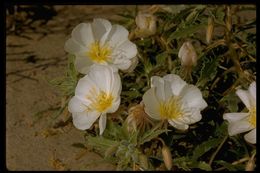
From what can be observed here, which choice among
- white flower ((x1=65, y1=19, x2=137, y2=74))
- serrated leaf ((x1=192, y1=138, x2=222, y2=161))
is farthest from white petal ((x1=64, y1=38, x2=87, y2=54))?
serrated leaf ((x1=192, y1=138, x2=222, y2=161))

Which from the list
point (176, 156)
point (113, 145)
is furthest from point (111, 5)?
point (113, 145)

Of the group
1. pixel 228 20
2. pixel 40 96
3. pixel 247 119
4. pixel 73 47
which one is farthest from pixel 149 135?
pixel 40 96

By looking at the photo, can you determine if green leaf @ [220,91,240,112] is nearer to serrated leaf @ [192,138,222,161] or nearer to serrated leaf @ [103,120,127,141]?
serrated leaf @ [192,138,222,161]

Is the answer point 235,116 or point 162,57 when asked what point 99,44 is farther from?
point 235,116

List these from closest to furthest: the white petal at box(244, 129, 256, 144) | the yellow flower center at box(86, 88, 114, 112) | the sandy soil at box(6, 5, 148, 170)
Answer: the white petal at box(244, 129, 256, 144)
the yellow flower center at box(86, 88, 114, 112)
the sandy soil at box(6, 5, 148, 170)

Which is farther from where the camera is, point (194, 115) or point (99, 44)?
point (99, 44)

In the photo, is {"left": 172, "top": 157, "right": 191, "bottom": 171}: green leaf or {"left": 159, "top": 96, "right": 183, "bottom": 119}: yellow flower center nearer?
{"left": 159, "top": 96, "right": 183, "bottom": 119}: yellow flower center

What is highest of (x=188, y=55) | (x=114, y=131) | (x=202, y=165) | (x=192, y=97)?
(x=188, y=55)
